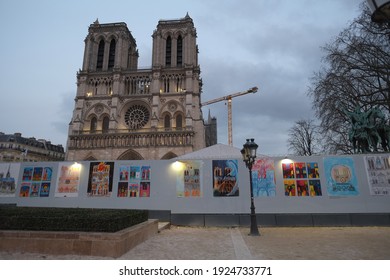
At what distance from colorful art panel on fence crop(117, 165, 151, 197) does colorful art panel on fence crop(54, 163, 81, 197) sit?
2.23 meters

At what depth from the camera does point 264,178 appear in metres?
11.2

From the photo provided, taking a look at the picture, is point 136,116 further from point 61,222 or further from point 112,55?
point 61,222

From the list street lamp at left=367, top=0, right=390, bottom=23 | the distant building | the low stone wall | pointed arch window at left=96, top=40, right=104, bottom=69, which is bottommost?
the low stone wall

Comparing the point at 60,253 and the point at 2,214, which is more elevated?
the point at 2,214

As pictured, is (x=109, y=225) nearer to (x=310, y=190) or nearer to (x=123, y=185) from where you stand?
(x=123, y=185)

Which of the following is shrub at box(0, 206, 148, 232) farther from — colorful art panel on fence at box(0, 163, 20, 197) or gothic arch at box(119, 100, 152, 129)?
gothic arch at box(119, 100, 152, 129)

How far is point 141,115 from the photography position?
39.7 meters

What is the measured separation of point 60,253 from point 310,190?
33.1ft

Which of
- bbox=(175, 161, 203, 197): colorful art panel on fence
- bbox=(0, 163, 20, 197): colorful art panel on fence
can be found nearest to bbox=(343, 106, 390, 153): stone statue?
bbox=(175, 161, 203, 197): colorful art panel on fence

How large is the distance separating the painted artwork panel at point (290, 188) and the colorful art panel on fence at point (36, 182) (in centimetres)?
1173

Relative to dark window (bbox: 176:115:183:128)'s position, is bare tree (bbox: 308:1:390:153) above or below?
below

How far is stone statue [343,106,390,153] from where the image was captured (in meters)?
12.5

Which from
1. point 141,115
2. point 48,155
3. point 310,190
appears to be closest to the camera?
point 310,190
